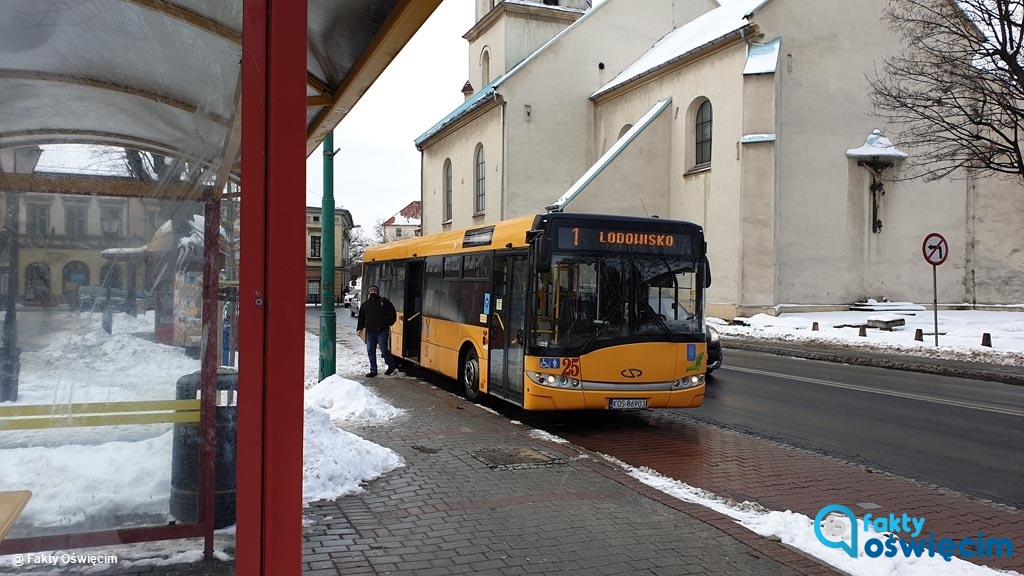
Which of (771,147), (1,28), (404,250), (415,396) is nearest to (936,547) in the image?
(1,28)

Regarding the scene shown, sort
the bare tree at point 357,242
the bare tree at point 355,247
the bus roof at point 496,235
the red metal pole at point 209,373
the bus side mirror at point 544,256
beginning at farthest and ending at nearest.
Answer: the bare tree at point 357,242, the bare tree at point 355,247, the bus roof at point 496,235, the bus side mirror at point 544,256, the red metal pole at point 209,373

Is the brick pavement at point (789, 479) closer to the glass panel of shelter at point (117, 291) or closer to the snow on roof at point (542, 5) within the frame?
the glass panel of shelter at point (117, 291)

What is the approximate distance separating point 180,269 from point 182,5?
0.92 m

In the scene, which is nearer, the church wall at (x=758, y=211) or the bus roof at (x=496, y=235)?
the bus roof at (x=496, y=235)

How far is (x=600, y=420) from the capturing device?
33.3 ft

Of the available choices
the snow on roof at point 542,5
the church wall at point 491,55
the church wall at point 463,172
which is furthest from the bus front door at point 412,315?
the snow on roof at point 542,5

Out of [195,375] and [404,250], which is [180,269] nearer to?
[195,375]

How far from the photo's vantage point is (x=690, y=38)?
34.8 m

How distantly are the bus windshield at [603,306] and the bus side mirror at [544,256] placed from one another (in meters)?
0.13

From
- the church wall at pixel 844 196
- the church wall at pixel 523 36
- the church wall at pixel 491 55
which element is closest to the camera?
the church wall at pixel 844 196

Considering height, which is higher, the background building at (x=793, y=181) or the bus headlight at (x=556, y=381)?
the background building at (x=793, y=181)

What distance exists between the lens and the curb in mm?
15836

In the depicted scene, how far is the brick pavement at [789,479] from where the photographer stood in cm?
596

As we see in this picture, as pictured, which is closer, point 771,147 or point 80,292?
point 80,292
